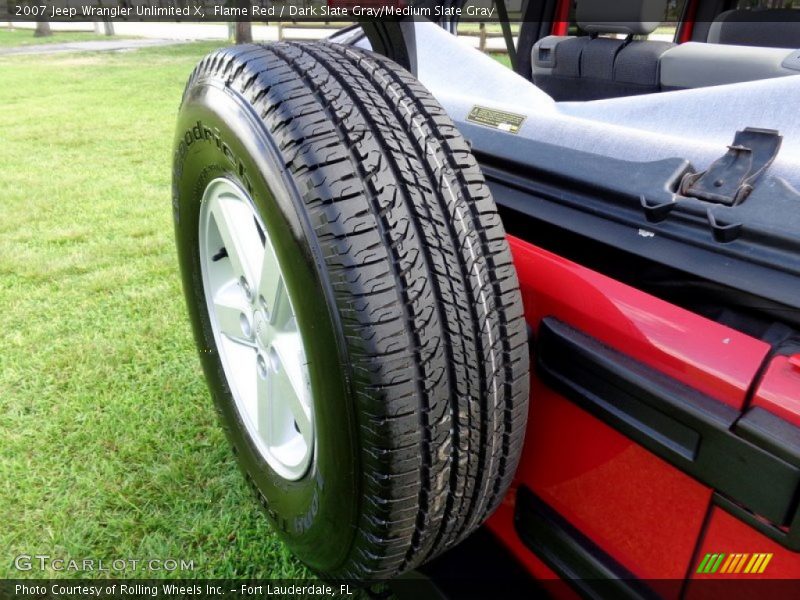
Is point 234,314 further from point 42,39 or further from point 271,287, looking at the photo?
point 42,39

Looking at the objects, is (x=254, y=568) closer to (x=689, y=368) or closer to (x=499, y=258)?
(x=499, y=258)

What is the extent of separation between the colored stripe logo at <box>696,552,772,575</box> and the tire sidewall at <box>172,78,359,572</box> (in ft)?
1.79

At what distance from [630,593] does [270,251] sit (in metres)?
0.88

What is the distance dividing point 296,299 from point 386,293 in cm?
19

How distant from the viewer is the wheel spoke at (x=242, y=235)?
146 centimetres

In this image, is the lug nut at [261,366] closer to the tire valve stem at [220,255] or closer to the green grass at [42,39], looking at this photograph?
the tire valve stem at [220,255]

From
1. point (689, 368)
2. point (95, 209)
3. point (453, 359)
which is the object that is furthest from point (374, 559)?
point (95, 209)

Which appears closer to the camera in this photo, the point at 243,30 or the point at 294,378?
the point at 294,378

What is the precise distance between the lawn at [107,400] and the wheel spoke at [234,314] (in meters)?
0.58

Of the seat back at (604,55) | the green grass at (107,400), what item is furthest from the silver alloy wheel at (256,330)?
the seat back at (604,55)

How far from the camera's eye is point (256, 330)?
1.56 m

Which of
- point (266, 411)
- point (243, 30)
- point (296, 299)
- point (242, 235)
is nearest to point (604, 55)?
point (242, 235)

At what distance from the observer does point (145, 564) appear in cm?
184

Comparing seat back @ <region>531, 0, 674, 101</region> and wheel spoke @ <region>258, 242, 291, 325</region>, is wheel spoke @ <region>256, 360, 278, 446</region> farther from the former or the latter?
seat back @ <region>531, 0, 674, 101</region>
